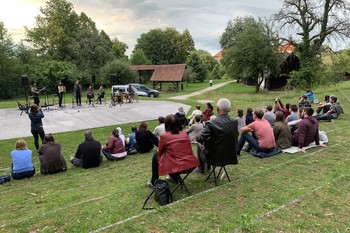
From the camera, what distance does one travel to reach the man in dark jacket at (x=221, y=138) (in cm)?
413

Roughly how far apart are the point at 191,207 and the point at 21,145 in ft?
14.2

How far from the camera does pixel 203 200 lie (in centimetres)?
381

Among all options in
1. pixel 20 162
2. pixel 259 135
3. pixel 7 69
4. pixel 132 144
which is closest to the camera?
pixel 20 162

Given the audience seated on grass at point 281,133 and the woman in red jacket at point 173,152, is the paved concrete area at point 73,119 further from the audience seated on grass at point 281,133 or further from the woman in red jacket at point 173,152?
the woman in red jacket at point 173,152

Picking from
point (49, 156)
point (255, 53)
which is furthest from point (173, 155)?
point (255, 53)

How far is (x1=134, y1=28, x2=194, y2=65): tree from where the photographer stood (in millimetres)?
60281

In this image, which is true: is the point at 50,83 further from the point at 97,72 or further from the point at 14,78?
the point at 97,72

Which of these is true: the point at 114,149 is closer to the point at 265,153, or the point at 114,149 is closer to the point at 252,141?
the point at 252,141

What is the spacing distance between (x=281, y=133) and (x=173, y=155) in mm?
3594

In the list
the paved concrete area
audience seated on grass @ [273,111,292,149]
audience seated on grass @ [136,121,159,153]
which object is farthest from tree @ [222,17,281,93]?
audience seated on grass @ [136,121,159,153]

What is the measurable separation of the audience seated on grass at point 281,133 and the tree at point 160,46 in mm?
55223

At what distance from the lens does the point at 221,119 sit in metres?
4.21

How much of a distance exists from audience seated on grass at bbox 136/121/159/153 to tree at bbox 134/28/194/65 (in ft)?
177

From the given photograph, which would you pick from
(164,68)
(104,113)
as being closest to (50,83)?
(164,68)
